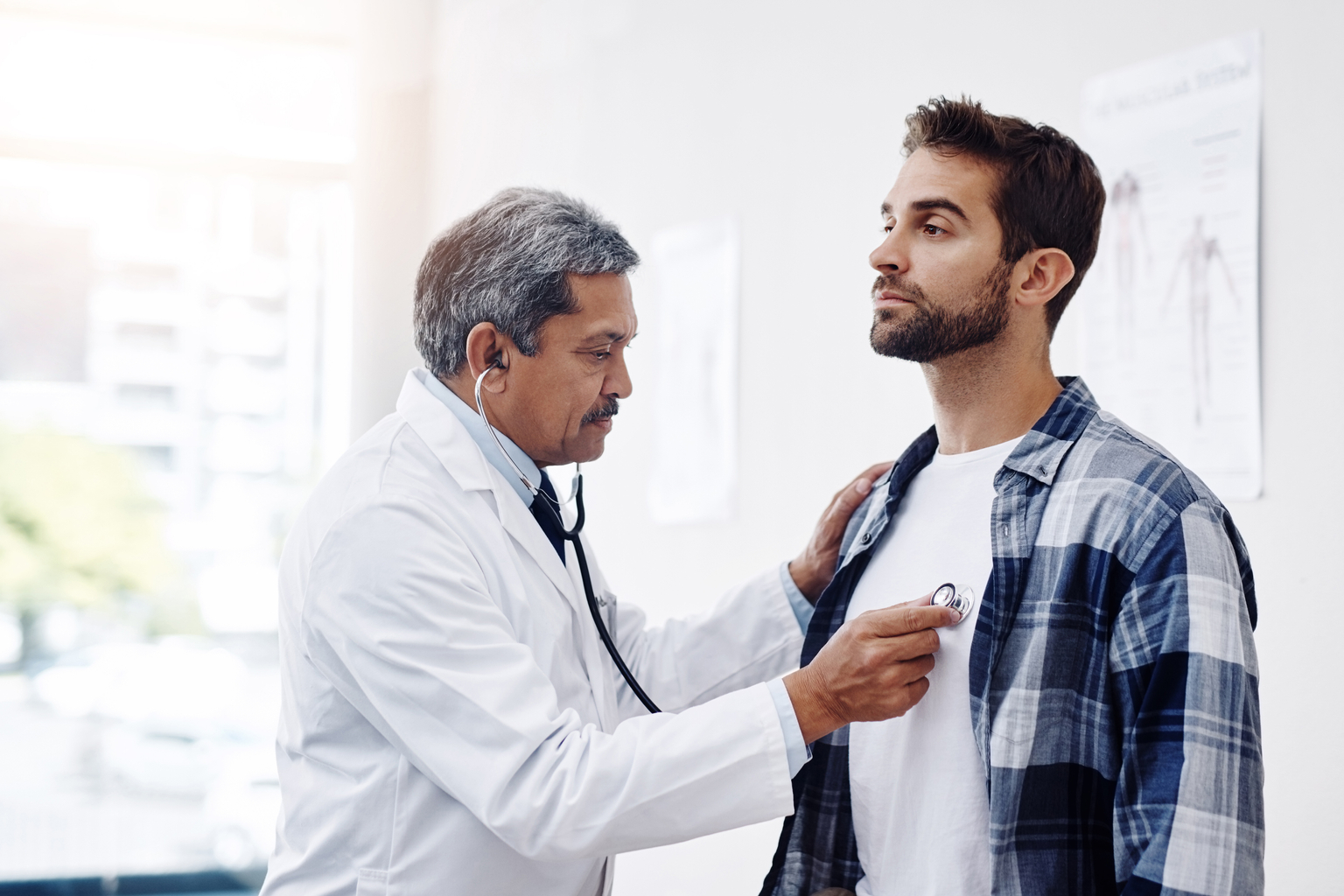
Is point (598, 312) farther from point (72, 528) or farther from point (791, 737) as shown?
point (72, 528)

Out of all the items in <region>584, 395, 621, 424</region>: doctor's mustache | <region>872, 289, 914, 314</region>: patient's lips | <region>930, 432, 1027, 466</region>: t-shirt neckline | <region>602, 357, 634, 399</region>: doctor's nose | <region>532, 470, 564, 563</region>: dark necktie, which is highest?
<region>872, 289, 914, 314</region>: patient's lips

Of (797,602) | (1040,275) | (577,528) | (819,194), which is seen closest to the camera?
(1040,275)

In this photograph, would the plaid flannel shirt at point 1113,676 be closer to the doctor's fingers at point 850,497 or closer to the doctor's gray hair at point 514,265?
the doctor's fingers at point 850,497

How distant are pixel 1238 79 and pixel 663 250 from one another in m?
1.50

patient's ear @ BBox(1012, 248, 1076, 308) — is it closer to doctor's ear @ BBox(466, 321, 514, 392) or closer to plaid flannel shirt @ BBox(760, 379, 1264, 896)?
plaid flannel shirt @ BBox(760, 379, 1264, 896)

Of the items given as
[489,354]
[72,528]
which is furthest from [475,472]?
A: [72,528]

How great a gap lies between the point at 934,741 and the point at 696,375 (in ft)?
4.82

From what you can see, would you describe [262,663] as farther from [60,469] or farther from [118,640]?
[60,469]

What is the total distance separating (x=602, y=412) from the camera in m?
1.51

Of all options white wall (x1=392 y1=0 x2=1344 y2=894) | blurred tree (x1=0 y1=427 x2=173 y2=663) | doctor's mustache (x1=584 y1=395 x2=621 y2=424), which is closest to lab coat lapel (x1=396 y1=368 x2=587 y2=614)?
Answer: doctor's mustache (x1=584 y1=395 x2=621 y2=424)

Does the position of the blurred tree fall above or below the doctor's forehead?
below

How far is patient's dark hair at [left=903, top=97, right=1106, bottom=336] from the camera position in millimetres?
1270

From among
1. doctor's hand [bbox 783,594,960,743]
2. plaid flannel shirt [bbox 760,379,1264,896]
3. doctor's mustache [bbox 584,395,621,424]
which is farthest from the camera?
doctor's mustache [bbox 584,395,621,424]

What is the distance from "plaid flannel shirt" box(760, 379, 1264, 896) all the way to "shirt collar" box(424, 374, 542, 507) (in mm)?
618
